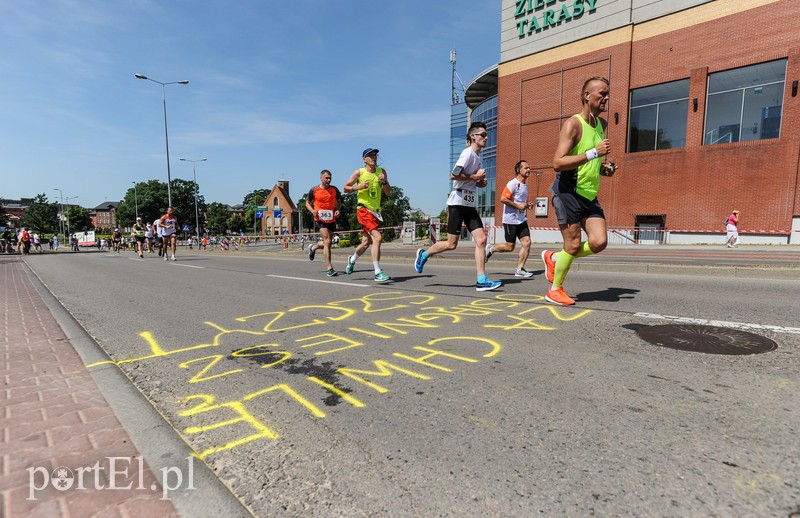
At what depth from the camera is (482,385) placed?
2326mm

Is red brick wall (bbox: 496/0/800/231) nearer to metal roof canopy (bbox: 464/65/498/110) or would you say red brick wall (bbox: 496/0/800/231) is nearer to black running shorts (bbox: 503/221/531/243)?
metal roof canopy (bbox: 464/65/498/110)

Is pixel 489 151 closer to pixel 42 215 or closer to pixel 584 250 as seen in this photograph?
pixel 584 250

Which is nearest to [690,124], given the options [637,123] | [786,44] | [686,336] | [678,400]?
[637,123]

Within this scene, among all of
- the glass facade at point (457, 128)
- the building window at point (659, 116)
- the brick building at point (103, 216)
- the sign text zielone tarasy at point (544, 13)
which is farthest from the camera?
the brick building at point (103, 216)

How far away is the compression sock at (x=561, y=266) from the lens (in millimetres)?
4656

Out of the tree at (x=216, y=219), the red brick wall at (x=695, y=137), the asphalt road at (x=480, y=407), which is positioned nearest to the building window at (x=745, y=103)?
the red brick wall at (x=695, y=137)

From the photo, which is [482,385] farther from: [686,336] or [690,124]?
[690,124]

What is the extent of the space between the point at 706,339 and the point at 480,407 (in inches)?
84.1

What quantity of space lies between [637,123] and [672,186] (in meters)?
4.15

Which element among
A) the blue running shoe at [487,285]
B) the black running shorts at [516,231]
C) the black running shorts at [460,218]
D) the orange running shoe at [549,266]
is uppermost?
the black running shorts at [460,218]

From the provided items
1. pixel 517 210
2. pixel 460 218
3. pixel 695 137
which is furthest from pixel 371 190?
pixel 695 137

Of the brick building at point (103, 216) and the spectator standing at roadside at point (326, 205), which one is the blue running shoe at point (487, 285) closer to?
the spectator standing at roadside at point (326, 205)

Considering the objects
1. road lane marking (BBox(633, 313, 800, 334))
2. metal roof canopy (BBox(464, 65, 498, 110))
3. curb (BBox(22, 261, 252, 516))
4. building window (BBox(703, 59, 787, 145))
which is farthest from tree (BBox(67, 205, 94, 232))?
road lane marking (BBox(633, 313, 800, 334))

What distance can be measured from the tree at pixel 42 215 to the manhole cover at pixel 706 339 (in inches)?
5224
